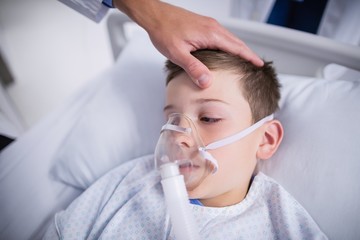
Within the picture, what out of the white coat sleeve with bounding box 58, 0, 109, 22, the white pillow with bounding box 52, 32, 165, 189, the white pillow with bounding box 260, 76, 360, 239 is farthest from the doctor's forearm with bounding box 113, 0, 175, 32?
the white pillow with bounding box 260, 76, 360, 239

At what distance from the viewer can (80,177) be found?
1137 mm

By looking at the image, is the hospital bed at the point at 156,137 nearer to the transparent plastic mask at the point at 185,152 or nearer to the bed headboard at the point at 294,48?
the bed headboard at the point at 294,48

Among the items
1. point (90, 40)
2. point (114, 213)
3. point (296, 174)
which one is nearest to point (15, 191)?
point (114, 213)

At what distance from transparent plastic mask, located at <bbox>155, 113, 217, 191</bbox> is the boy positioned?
2 centimetres

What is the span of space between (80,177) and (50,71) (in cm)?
205

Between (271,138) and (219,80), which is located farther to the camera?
(271,138)

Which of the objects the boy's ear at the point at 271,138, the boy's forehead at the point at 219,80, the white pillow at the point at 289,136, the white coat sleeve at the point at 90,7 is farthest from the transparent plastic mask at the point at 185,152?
the white coat sleeve at the point at 90,7

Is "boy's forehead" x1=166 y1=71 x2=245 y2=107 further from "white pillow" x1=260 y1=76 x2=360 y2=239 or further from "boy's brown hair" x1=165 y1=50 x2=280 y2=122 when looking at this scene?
"white pillow" x1=260 y1=76 x2=360 y2=239

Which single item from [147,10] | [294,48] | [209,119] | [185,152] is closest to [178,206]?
[185,152]

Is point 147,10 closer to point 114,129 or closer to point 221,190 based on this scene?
point 114,129

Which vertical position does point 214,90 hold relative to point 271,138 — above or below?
above

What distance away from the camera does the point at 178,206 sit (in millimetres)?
658

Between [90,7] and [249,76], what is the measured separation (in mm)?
658

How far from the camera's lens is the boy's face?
817 millimetres
